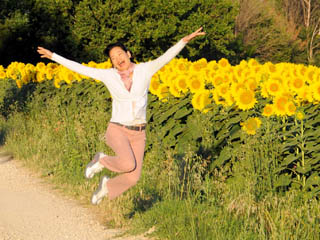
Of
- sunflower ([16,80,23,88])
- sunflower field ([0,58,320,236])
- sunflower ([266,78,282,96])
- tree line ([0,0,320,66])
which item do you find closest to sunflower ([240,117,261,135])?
sunflower field ([0,58,320,236])

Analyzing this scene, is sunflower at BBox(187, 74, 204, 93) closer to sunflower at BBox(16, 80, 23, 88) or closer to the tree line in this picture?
sunflower at BBox(16, 80, 23, 88)

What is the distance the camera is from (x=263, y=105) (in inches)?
310

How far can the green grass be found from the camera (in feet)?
19.9

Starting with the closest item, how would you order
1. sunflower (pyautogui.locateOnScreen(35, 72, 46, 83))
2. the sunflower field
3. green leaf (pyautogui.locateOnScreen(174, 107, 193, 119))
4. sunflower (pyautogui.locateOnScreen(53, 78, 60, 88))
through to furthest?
the sunflower field < green leaf (pyautogui.locateOnScreen(174, 107, 193, 119)) < sunflower (pyautogui.locateOnScreen(53, 78, 60, 88)) < sunflower (pyautogui.locateOnScreen(35, 72, 46, 83))

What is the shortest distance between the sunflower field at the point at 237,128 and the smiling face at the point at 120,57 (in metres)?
1.07

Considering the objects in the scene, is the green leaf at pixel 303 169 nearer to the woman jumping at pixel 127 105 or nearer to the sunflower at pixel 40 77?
the woman jumping at pixel 127 105

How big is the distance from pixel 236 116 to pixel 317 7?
2007 inches

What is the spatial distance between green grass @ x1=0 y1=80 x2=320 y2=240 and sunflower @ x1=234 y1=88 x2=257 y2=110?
1.33ft

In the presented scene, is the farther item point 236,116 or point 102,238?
point 236,116

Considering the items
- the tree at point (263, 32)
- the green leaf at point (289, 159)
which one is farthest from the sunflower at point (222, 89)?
the tree at point (263, 32)

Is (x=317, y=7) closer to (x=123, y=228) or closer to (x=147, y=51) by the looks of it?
(x=147, y=51)

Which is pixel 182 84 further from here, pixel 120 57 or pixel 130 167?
pixel 130 167

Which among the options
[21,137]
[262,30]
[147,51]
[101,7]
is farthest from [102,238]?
[262,30]

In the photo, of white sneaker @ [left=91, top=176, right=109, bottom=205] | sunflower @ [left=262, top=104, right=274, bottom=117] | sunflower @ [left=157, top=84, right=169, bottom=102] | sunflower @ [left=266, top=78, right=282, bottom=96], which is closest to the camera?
white sneaker @ [left=91, top=176, right=109, bottom=205]
